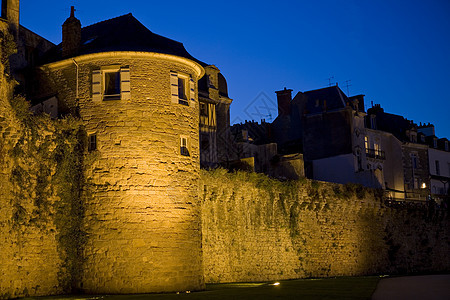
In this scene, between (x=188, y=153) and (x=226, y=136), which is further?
(x=226, y=136)

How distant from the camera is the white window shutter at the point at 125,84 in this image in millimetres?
22734

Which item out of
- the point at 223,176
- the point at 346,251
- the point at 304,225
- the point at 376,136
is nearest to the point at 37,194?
the point at 223,176

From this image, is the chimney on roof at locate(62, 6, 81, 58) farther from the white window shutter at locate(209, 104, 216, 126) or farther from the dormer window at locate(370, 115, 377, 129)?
the dormer window at locate(370, 115, 377, 129)

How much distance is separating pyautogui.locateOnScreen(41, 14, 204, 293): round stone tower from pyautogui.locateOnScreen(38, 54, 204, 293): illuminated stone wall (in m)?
0.03

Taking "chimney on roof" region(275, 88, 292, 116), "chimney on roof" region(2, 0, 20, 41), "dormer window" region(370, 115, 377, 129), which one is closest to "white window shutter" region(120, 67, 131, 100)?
"chimney on roof" region(2, 0, 20, 41)

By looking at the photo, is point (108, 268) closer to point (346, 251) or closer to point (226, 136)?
point (346, 251)

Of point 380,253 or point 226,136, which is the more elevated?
point 226,136

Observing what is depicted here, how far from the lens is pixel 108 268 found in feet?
70.6

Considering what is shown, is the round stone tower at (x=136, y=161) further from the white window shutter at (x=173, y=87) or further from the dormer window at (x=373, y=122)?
the dormer window at (x=373, y=122)

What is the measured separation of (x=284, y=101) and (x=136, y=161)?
33257 millimetres

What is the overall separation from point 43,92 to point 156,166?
5.23 m

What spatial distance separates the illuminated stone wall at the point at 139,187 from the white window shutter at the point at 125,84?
139 millimetres

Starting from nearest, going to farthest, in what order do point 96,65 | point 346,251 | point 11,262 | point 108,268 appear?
point 11,262, point 108,268, point 96,65, point 346,251

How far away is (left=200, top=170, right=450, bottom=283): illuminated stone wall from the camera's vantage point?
89.5 feet
